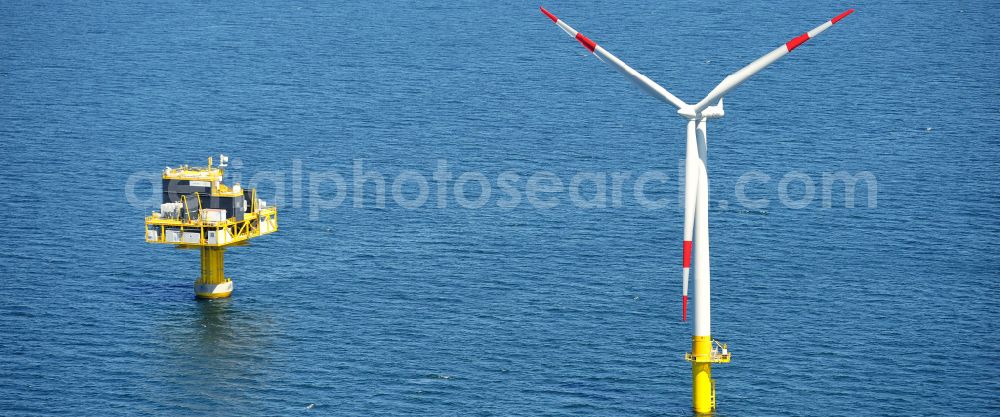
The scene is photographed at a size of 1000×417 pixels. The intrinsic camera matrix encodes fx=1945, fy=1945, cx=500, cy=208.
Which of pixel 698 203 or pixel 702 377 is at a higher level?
pixel 698 203

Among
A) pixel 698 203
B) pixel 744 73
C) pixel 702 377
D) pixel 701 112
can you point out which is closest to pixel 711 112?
pixel 701 112

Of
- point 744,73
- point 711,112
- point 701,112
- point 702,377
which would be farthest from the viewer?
point 702,377

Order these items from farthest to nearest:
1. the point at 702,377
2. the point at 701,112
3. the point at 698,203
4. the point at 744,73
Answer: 1. the point at 702,377
2. the point at 698,203
3. the point at 701,112
4. the point at 744,73

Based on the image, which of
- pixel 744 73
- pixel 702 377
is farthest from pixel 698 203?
pixel 702 377

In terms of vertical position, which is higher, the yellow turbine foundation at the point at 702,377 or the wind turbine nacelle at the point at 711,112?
the wind turbine nacelle at the point at 711,112

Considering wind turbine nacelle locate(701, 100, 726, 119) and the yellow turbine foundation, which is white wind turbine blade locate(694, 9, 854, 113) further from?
the yellow turbine foundation

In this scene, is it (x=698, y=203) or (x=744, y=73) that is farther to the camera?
(x=698, y=203)

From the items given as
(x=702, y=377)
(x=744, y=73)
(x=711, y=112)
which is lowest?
(x=702, y=377)

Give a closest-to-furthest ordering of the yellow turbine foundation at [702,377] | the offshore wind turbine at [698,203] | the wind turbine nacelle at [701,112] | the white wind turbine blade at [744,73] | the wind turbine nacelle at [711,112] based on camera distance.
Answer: the white wind turbine blade at [744,73], the offshore wind turbine at [698,203], the wind turbine nacelle at [701,112], the wind turbine nacelle at [711,112], the yellow turbine foundation at [702,377]

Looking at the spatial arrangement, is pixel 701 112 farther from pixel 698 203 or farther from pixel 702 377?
pixel 702 377

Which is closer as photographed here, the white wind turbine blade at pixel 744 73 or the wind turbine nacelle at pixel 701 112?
the white wind turbine blade at pixel 744 73

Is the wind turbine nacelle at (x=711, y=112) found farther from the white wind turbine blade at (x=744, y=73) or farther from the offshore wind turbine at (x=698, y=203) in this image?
the white wind turbine blade at (x=744, y=73)

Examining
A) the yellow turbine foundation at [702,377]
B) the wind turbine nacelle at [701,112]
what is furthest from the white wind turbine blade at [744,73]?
the yellow turbine foundation at [702,377]

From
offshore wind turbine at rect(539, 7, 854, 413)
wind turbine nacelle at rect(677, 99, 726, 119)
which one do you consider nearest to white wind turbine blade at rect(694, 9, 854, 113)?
offshore wind turbine at rect(539, 7, 854, 413)
